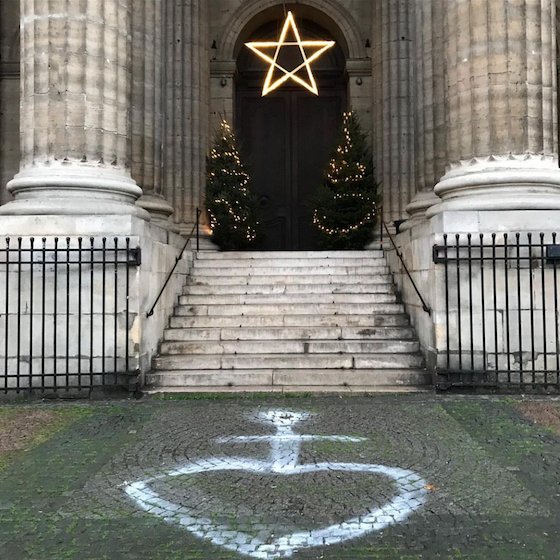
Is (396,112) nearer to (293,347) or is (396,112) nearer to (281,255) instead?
(281,255)

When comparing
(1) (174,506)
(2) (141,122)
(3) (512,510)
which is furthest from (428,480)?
(2) (141,122)

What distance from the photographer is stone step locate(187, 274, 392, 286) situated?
29.5 feet

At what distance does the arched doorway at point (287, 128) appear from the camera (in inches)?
582

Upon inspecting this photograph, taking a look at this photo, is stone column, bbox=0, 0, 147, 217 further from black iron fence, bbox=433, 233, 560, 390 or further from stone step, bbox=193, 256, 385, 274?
black iron fence, bbox=433, 233, 560, 390

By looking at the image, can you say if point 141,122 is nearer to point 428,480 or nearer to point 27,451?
point 27,451

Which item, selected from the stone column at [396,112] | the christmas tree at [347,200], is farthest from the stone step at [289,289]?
the stone column at [396,112]

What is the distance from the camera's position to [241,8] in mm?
14156

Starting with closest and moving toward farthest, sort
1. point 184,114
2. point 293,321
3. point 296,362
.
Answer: point 296,362, point 293,321, point 184,114

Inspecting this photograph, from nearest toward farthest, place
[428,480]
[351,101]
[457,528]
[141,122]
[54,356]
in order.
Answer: [457,528]
[428,480]
[54,356]
[141,122]
[351,101]

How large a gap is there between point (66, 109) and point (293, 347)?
4122 millimetres

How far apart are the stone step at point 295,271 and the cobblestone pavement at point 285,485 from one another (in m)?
3.75

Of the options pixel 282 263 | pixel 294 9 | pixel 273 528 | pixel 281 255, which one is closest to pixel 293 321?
pixel 282 263

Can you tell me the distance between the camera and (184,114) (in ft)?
41.8

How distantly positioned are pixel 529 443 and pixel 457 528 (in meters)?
1.82
